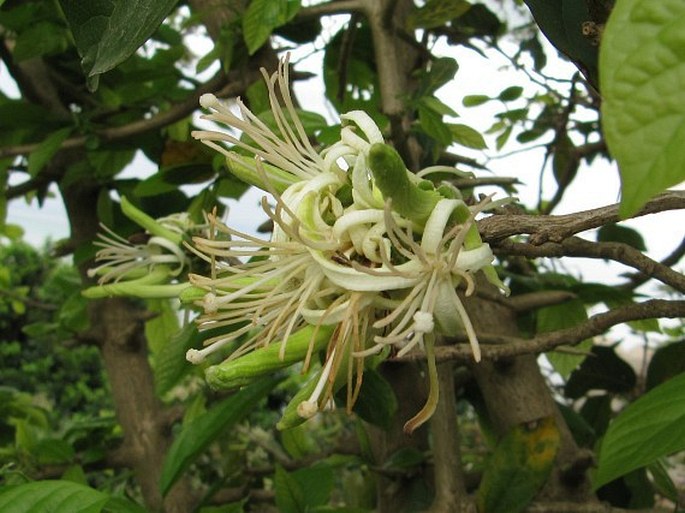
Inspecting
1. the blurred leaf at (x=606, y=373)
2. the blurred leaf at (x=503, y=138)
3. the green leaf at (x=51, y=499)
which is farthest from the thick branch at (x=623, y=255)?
the blurred leaf at (x=503, y=138)

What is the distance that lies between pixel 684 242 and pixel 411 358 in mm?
475

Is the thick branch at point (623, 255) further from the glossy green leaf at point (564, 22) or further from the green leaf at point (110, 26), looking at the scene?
the green leaf at point (110, 26)

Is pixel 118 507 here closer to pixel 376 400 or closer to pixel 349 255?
pixel 376 400

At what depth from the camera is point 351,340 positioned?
0.40 meters

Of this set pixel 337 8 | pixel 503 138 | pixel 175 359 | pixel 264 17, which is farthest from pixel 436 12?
pixel 503 138

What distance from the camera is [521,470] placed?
671 mm

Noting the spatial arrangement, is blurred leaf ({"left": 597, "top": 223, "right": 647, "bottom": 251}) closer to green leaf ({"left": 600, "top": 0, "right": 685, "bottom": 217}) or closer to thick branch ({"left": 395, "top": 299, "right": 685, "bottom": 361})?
thick branch ({"left": 395, "top": 299, "right": 685, "bottom": 361})

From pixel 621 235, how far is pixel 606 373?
0.18 m

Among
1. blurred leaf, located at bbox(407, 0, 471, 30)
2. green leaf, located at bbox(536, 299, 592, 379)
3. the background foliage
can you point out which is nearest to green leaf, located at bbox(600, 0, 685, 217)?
the background foliage

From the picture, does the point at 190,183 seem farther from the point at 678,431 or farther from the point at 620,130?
the point at 620,130

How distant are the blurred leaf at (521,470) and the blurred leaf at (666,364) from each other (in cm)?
23

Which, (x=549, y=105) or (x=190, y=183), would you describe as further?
(x=549, y=105)

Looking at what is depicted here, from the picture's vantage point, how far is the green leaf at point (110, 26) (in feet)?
1.15

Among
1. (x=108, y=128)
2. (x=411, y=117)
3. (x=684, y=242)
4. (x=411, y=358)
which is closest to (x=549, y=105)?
(x=684, y=242)
